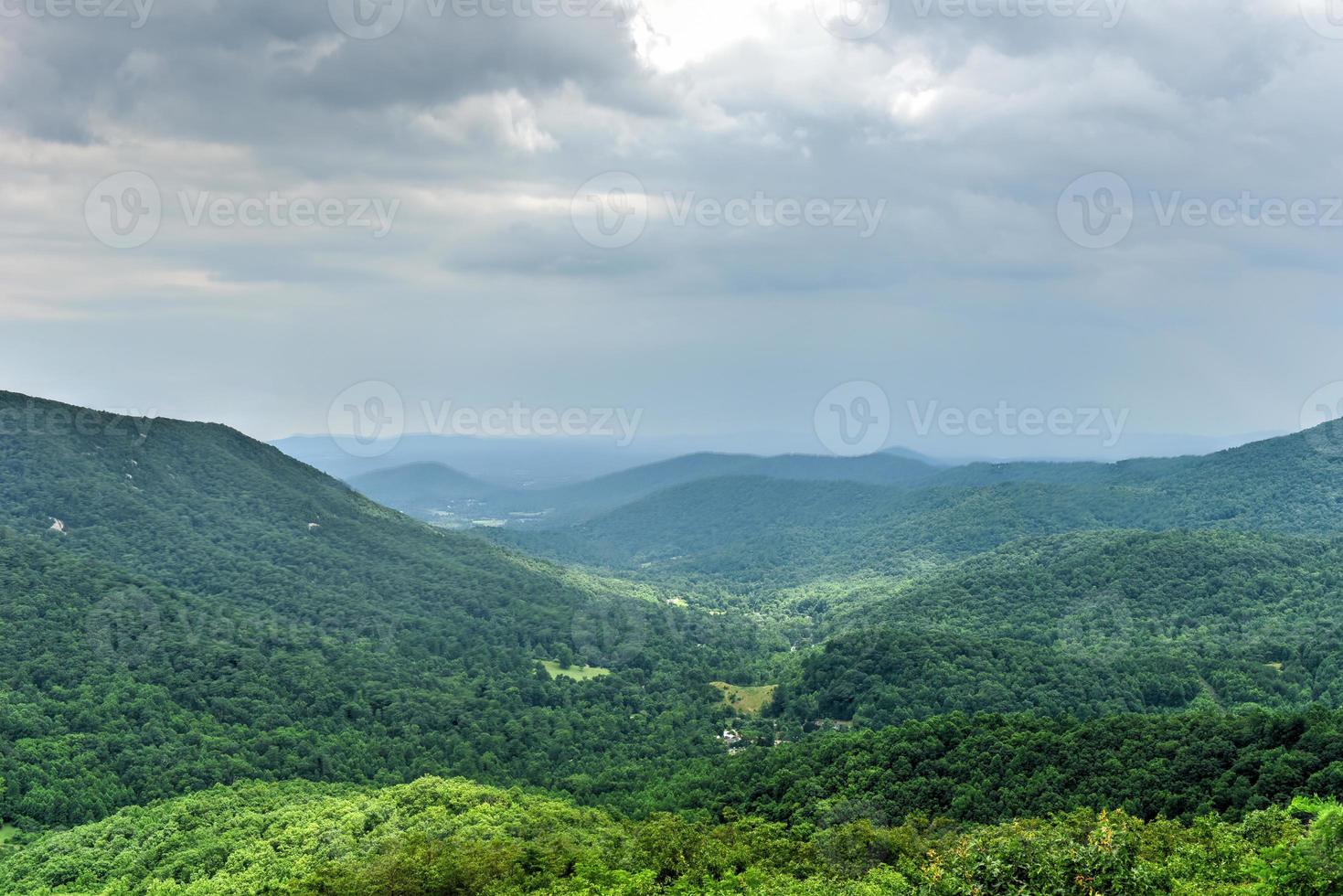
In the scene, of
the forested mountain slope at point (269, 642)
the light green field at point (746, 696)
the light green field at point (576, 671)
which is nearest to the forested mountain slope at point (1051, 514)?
the forested mountain slope at point (269, 642)

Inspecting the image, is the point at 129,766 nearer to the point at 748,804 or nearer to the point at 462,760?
the point at 462,760

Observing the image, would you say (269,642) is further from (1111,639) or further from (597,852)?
(1111,639)

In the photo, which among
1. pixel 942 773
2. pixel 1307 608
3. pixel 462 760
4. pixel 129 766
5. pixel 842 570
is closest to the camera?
pixel 942 773

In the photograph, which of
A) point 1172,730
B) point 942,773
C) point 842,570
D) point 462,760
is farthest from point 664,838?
point 842,570

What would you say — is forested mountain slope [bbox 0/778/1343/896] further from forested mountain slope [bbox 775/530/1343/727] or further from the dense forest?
forested mountain slope [bbox 775/530/1343/727]

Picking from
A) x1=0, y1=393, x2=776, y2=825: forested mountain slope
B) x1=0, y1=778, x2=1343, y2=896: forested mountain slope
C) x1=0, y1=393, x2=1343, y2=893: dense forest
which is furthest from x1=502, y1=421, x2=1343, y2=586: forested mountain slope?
x1=0, y1=778, x2=1343, y2=896: forested mountain slope
